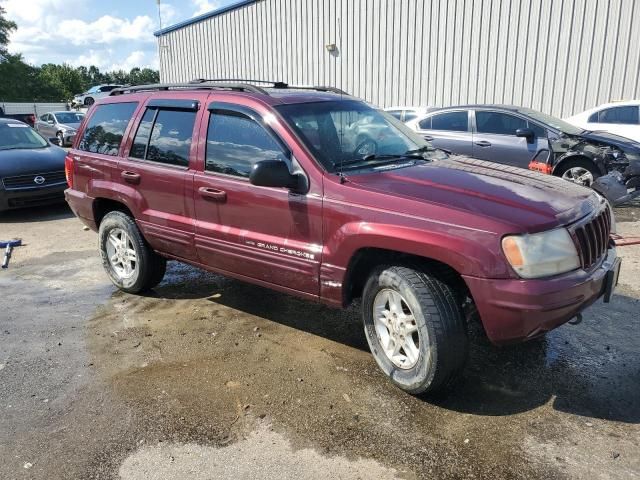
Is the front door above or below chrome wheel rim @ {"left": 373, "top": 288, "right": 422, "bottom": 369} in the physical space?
above

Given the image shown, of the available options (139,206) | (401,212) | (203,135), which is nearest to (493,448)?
(401,212)

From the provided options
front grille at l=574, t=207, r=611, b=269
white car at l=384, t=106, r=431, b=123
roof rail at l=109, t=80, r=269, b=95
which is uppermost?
roof rail at l=109, t=80, r=269, b=95

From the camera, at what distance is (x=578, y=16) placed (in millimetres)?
12539

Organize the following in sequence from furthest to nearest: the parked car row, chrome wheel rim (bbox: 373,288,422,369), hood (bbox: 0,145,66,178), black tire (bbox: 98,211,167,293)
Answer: the parked car row → hood (bbox: 0,145,66,178) → black tire (bbox: 98,211,167,293) → chrome wheel rim (bbox: 373,288,422,369)

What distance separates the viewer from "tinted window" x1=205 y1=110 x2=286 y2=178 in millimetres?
3762

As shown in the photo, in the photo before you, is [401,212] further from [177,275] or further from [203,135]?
[177,275]

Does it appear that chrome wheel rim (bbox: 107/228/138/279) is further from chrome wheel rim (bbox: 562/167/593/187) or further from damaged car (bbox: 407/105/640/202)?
chrome wheel rim (bbox: 562/167/593/187)

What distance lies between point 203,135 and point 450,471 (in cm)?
290

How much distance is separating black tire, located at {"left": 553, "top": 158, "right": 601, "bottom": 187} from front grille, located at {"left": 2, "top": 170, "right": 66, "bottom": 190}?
322 inches

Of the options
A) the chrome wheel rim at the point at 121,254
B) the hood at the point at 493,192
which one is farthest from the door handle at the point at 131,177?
the hood at the point at 493,192

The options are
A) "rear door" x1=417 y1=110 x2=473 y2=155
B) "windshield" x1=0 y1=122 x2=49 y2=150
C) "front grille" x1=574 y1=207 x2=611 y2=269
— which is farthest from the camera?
"rear door" x1=417 y1=110 x2=473 y2=155

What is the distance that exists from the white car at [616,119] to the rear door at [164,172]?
27.9 feet

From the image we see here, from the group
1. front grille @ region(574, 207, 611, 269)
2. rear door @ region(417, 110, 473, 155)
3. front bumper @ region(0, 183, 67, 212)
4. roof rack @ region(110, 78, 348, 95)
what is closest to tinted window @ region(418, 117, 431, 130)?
rear door @ region(417, 110, 473, 155)

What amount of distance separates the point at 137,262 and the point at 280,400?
7.59 ft
